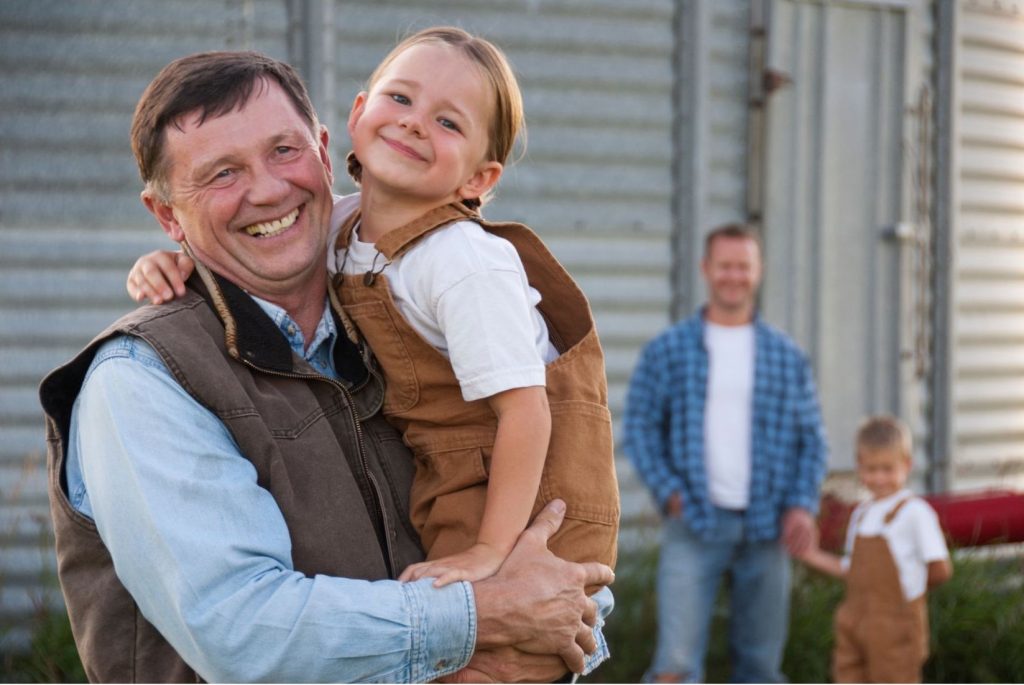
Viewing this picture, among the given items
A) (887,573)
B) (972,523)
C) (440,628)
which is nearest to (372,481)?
(440,628)

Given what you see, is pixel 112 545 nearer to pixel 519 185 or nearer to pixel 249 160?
pixel 249 160

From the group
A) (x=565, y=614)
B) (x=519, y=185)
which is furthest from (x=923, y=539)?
(x=565, y=614)

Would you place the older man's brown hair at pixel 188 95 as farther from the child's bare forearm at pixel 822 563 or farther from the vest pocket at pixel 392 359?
the child's bare forearm at pixel 822 563

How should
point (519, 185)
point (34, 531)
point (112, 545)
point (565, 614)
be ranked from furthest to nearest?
point (519, 185), point (34, 531), point (565, 614), point (112, 545)

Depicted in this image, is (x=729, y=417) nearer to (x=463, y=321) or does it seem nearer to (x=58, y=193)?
(x=58, y=193)

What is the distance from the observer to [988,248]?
7266 millimetres

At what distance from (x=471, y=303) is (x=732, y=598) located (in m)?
3.39

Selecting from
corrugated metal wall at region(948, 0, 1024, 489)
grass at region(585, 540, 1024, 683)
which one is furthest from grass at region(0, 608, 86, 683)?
corrugated metal wall at region(948, 0, 1024, 489)

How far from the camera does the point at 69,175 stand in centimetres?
549

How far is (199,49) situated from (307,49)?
0.45m

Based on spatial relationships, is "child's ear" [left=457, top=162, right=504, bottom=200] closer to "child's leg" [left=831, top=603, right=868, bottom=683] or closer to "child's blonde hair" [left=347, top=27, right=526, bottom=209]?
"child's blonde hair" [left=347, top=27, right=526, bottom=209]

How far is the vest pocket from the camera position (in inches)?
95.1

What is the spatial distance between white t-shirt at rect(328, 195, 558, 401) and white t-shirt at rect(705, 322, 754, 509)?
2946 mm

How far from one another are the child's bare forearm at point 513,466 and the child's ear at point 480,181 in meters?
0.46
